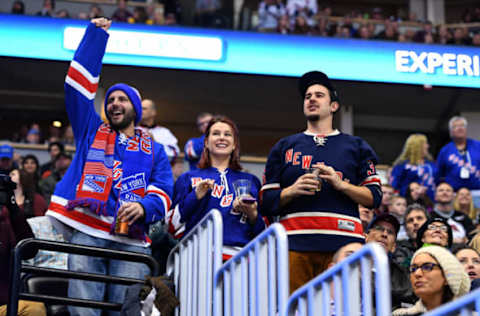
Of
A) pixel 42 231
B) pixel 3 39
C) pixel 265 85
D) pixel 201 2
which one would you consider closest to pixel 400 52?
pixel 265 85

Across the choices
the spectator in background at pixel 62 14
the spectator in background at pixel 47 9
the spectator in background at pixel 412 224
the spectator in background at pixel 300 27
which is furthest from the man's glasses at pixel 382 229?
the spectator in background at pixel 47 9

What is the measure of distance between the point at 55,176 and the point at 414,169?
4740mm

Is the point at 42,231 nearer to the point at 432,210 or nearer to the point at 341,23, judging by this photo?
the point at 432,210

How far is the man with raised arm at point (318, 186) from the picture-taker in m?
3.81

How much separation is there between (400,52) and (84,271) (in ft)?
45.0

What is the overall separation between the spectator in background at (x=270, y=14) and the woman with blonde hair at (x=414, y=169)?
24.6ft

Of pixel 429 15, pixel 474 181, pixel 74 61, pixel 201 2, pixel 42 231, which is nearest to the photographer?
pixel 74 61

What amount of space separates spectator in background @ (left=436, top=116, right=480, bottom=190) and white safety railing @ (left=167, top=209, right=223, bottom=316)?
6112mm

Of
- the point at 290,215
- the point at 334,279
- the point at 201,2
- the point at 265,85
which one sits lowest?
the point at 334,279

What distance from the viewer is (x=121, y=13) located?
629 inches

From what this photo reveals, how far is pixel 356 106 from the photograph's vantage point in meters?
18.6

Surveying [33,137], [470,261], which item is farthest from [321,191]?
[33,137]

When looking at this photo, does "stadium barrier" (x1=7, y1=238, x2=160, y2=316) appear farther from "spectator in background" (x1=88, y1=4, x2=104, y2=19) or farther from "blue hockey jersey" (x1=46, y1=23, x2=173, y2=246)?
"spectator in background" (x1=88, y1=4, x2=104, y2=19)

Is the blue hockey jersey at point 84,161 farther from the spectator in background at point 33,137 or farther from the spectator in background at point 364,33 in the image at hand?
the spectator in background at point 364,33
